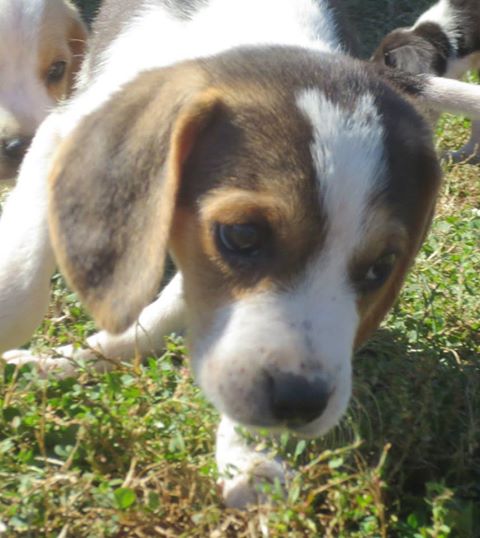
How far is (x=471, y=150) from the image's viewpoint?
23.2ft

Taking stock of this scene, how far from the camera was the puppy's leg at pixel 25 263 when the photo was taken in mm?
3689

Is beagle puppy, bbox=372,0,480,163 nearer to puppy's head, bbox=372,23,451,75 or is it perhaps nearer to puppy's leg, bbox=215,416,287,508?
puppy's head, bbox=372,23,451,75

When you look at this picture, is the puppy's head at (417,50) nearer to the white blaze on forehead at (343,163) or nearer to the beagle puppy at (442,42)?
the beagle puppy at (442,42)

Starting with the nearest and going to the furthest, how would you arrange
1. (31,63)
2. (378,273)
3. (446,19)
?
(378,273) < (31,63) < (446,19)

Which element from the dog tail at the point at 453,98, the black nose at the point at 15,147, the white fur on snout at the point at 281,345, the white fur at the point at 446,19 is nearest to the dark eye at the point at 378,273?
the white fur on snout at the point at 281,345

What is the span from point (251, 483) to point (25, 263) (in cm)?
114

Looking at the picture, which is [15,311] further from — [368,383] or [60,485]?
Answer: [368,383]

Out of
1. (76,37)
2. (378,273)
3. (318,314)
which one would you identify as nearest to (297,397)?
(318,314)

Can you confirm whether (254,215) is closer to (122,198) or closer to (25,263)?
(122,198)

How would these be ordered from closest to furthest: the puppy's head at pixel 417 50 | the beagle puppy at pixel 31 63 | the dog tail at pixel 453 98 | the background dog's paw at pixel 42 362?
1. the background dog's paw at pixel 42 362
2. the beagle puppy at pixel 31 63
3. the dog tail at pixel 453 98
4. the puppy's head at pixel 417 50

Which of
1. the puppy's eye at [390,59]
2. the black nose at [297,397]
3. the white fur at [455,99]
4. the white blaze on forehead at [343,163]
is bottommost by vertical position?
the puppy's eye at [390,59]

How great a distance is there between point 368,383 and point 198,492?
36.4 inches

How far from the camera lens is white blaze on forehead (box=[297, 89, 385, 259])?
118 inches

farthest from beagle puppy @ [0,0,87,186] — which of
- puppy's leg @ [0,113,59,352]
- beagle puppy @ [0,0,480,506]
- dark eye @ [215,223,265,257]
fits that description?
dark eye @ [215,223,265,257]
